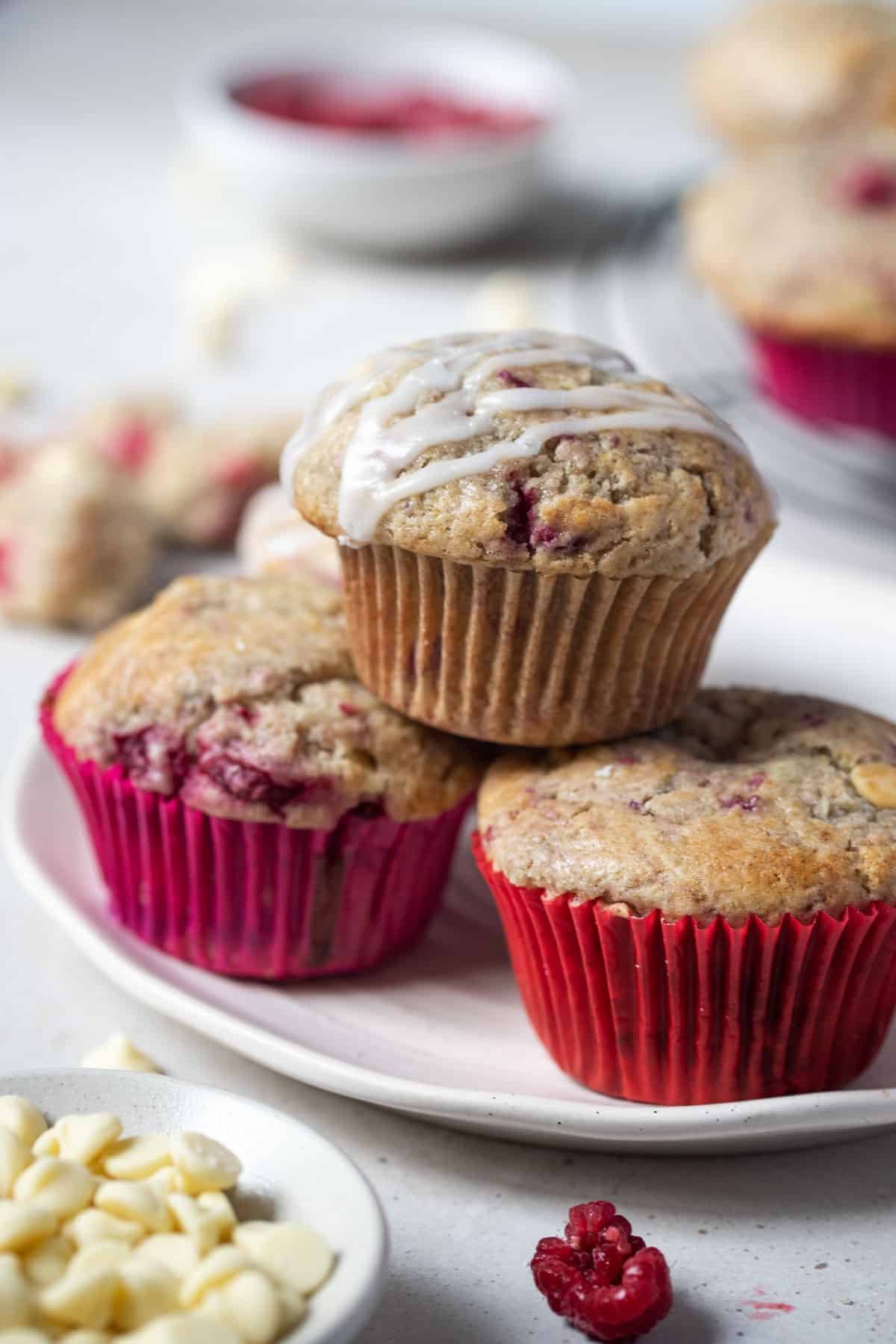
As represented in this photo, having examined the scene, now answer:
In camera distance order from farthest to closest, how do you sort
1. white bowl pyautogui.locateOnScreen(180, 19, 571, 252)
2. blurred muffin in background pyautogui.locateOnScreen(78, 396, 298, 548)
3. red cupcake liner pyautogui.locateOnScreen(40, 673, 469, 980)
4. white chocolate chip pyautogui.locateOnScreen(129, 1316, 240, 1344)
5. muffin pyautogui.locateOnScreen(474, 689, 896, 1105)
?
white bowl pyautogui.locateOnScreen(180, 19, 571, 252), blurred muffin in background pyautogui.locateOnScreen(78, 396, 298, 548), red cupcake liner pyautogui.locateOnScreen(40, 673, 469, 980), muffin pyautogui.locateOnScreen(474, 689, 896, 1105), white chocolate chip pyautogui.locateOnScreen(129, 1316, 240, 1344)

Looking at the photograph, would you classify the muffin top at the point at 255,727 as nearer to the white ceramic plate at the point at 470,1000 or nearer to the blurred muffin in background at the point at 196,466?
the white ceramic plate at the point at 470,1000

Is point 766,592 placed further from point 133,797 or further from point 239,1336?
point 239,1336

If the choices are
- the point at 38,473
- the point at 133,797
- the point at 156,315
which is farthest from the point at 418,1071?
the point at 156,315

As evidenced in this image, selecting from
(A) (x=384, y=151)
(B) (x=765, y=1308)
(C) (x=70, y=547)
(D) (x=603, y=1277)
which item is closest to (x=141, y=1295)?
(D) (x=603, y=1277)

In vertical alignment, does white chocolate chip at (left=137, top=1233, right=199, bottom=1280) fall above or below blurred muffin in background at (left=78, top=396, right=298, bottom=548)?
above

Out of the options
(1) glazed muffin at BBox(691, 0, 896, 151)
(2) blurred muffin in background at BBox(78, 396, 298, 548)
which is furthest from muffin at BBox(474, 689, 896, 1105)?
(1) glazed muffin at BBox(691, 0, 896, 151)

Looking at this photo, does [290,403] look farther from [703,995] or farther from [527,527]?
[703,995]

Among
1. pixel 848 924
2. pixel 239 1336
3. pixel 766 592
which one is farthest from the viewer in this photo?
Result: pixel 766 592

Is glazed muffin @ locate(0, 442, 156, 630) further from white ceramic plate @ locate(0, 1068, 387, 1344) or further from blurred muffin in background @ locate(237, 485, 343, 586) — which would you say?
white ceramic plate @ locate(0, 1068, 387, 1344)
